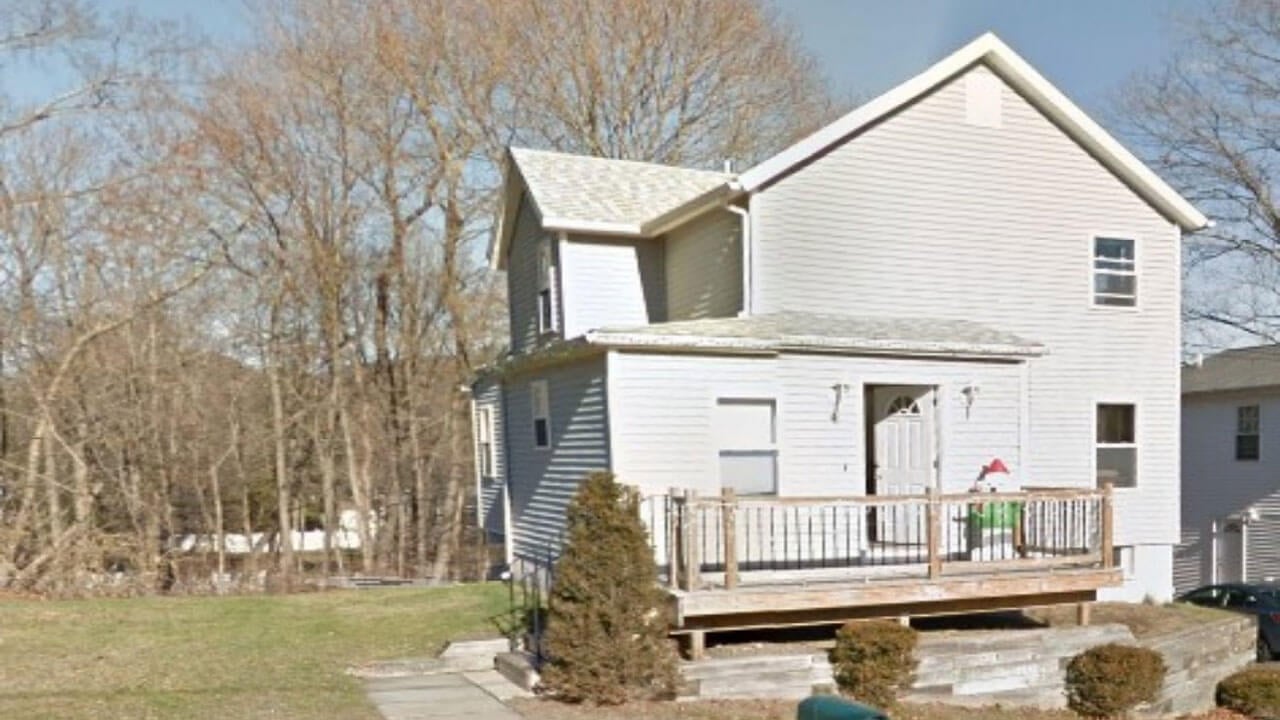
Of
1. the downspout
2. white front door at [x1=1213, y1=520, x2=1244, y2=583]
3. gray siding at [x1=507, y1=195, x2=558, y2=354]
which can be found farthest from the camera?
white front door at [x1=1213, y1=520, x2=1244, y2=583]

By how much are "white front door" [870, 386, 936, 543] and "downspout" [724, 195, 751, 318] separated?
2.14 metres

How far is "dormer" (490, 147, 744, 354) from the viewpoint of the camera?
12.4 m

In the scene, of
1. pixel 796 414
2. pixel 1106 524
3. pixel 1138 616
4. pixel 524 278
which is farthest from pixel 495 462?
pixel 1138 616

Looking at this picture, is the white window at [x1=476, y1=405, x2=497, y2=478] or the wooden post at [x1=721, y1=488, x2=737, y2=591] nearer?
the wooden post at [x1=721, y1=488, x2=737, y2=591]

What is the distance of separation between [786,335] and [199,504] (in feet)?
59.9

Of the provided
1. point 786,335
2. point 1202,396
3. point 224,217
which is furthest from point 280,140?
point 1202,396

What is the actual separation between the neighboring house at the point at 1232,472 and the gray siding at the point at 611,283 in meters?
17.9

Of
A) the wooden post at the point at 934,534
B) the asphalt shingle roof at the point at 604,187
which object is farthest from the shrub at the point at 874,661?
the asphalt shingle roof at the point at 604,187

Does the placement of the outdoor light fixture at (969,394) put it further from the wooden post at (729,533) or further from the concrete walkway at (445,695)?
the concrete walkway at (445,695)

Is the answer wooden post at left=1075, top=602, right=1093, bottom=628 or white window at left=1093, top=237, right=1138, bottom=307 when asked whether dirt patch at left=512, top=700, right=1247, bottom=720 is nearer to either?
wooden post at left=1075, top=602, right=1093, bottom=628

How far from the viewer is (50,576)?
1416cm

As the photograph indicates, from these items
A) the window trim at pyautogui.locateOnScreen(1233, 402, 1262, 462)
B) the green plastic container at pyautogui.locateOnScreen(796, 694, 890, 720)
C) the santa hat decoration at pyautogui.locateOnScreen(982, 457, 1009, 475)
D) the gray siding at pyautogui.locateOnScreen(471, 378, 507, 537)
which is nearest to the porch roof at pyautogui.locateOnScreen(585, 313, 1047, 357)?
the santa hat decoration at pyautogui.locateOnScreen(982, 457, 1009, 475)

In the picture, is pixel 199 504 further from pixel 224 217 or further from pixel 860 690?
pixel 860 690

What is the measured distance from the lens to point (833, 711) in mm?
4102
